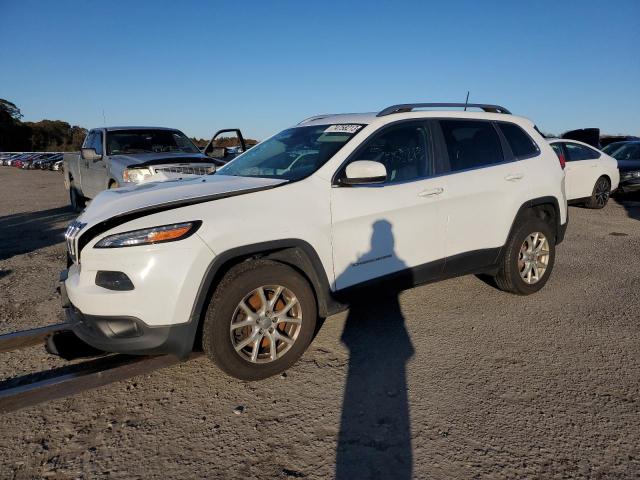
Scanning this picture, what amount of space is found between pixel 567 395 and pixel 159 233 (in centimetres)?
270

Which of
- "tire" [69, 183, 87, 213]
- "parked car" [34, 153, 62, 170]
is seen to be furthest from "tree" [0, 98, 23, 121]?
"tire" [69, 183, 87, 213]

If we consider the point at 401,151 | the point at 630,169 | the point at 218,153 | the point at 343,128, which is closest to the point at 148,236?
the point at 343,128

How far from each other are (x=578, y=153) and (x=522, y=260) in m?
7.05

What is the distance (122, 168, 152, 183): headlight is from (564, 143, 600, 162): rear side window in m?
8.71

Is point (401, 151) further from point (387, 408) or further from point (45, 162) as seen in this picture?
point (45, 162)

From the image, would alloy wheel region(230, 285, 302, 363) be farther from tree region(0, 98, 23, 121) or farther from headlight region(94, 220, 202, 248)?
tree region(0, 98, 23, 121)

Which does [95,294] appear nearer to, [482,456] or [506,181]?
[482,456]

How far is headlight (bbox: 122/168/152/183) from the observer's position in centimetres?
702

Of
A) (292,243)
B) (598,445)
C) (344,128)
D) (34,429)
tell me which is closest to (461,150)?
(344,128)

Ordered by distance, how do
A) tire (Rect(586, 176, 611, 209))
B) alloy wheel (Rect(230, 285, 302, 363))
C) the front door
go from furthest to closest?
tire (Rect(586, 176, 611, 209)) < the front door < alloy wheel (Rect(230, 285, 302, 363))

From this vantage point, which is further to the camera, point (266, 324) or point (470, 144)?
point (470, 144)

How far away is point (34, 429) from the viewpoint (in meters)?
2.54

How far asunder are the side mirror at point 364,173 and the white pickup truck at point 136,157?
13.5 ft

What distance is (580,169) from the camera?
32.1ft
